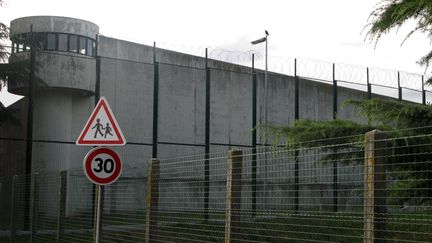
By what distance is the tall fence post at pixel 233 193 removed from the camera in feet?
20.7

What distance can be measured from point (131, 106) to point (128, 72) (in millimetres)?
1228

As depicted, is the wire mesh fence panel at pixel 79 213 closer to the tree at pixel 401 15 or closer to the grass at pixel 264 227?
the grass at pixel 264 227

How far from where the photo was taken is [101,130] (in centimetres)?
841

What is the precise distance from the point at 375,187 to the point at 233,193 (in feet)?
6.78

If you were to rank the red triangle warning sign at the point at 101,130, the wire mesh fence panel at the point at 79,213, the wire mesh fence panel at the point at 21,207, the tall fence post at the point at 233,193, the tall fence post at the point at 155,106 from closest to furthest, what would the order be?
1. the tall fence post at the point at 233,193
2. the red triangle warning sign at the point at 101,130
3. the wire mesh fence panel at the point at 79,213
4. the wire mesh fence panel at the point at 21,207
5. the tall fence post at the point at 155,106

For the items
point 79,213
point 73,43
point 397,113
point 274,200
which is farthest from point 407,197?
point 73,43

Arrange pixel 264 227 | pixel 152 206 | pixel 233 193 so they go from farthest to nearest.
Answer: pixel 152 206 → pixel 264 227 → pixel 233 193

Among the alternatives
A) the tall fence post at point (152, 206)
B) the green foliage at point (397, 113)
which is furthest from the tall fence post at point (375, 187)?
the tall fence post at point (152, 206)

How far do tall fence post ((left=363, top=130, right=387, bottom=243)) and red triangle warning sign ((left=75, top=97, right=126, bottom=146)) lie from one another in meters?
4.44

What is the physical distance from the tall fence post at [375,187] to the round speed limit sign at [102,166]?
4.29 m

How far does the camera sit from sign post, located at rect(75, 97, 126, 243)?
806cm

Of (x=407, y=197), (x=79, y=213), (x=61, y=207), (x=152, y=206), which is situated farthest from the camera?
(x=79, y=213)

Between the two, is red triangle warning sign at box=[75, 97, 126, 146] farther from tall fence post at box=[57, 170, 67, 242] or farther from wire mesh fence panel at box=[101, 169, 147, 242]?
tall fence post at box=[57, 170, 67, 242]

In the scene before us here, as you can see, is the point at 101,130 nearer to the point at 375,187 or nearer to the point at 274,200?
the point at 274,200
